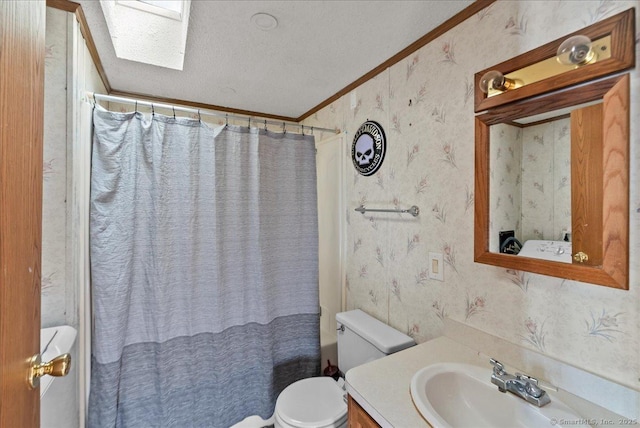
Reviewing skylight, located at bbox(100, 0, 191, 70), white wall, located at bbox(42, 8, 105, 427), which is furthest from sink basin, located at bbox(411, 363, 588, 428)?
skylight, located at bbox(100, 0, 191, 70)

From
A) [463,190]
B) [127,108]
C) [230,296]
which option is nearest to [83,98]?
[127,108]

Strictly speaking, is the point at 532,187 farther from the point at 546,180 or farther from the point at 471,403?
the point at 471,403

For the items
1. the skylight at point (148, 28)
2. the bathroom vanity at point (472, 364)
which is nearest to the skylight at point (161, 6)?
the skylight at point (148, 28)

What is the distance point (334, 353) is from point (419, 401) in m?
1.42

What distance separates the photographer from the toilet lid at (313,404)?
4.30ft

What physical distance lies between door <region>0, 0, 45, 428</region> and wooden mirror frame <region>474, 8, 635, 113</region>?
138 centimetres

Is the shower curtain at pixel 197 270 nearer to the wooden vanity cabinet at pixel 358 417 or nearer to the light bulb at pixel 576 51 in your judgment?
the wooden vanity cabinet at pixel 358 417

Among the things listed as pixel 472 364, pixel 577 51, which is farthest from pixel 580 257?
pixel 577 51

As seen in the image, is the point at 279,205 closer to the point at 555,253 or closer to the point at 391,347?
the point at 391,347

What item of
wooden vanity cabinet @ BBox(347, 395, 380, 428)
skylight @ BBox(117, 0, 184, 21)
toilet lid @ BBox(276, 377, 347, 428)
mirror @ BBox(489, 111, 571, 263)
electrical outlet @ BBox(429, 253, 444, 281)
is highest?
skylight @ BBox(117, 0, 184, 21)

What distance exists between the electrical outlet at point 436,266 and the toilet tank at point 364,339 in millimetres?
380

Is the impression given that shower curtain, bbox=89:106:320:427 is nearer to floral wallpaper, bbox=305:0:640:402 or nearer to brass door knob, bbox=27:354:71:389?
floral wallpaper, bbox=305:0:640:402

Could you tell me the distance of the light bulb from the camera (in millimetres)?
859

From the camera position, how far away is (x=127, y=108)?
234cm
